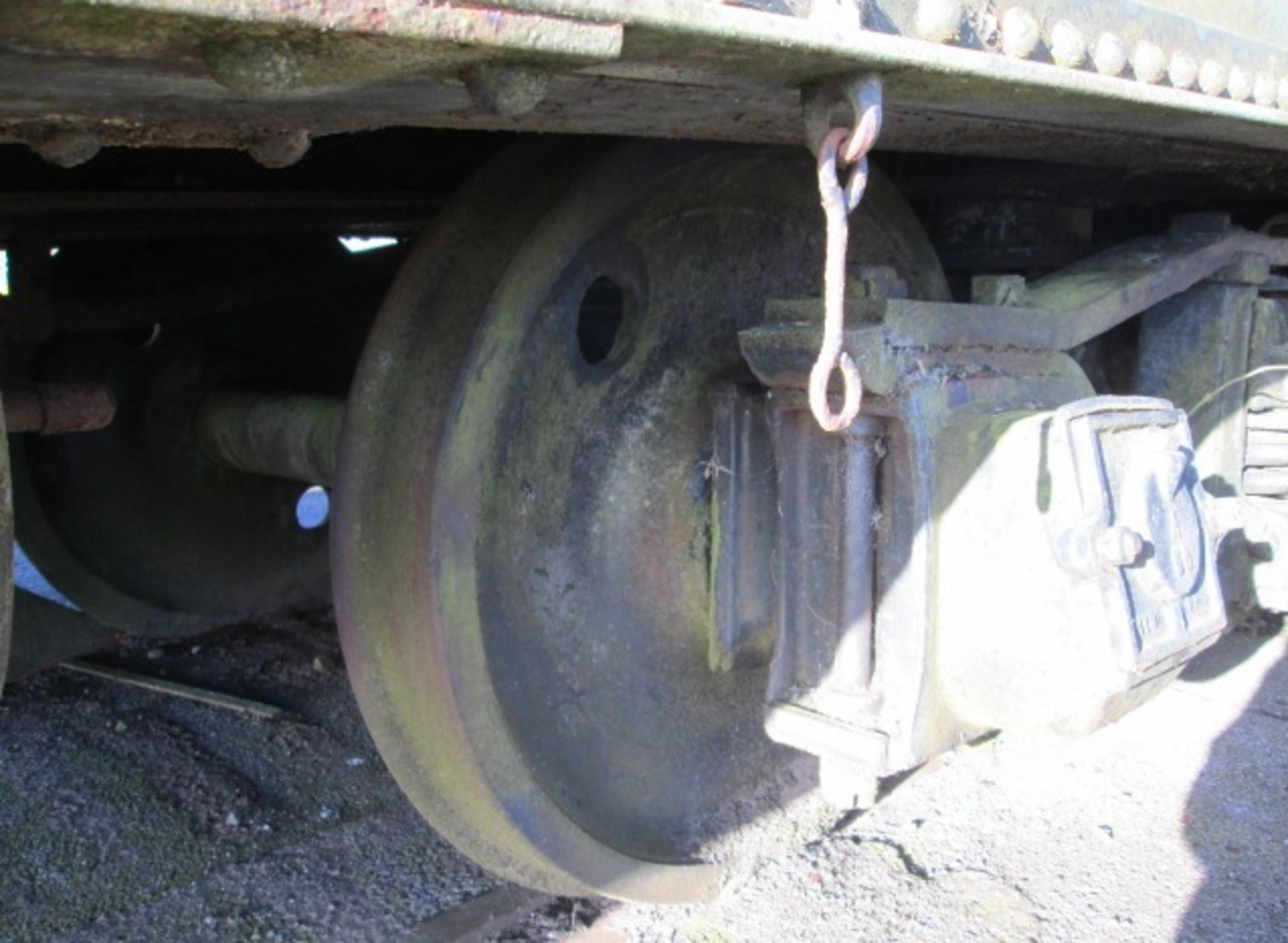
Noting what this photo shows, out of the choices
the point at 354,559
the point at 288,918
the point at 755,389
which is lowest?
the point at 288,918

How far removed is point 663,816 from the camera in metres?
1.59

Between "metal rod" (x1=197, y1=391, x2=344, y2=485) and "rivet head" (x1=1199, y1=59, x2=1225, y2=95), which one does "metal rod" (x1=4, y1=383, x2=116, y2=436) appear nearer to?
"metal rod" (x1=197, y1=391, x2=344, y2=485)

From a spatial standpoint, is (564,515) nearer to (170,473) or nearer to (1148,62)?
(1148,62)

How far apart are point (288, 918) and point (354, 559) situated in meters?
0.65

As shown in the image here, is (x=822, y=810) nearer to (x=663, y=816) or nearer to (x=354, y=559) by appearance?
(x=663, y=816)

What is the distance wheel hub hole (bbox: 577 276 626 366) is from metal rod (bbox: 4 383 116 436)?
2.13ft

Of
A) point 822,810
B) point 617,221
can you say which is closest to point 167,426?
point 617,221

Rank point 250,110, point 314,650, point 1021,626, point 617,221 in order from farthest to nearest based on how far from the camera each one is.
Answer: point 314,650 < point 617,221 < point 1021,626 < point 250,110

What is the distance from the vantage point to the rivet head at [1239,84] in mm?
1289

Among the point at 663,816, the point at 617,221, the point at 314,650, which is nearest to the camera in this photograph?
the point at 617,221

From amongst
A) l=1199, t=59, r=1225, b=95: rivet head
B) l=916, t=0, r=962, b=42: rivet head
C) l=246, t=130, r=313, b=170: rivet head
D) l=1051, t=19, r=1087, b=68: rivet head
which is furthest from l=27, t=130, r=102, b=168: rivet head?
l=1199, t=59, r=1225, b=95: rivet head

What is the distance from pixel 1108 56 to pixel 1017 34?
0.16 meters

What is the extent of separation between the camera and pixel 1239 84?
1300 millimetres

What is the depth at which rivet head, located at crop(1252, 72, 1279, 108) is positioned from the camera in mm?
1342
